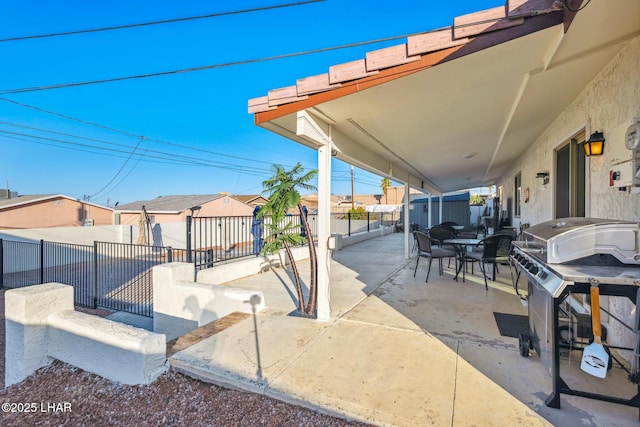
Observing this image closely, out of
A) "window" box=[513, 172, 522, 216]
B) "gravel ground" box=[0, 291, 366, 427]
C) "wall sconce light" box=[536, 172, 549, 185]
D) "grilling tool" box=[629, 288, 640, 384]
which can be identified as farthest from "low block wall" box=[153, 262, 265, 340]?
"window" box=[513, 172, 522, 216]

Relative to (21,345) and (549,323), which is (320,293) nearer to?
(549,323)

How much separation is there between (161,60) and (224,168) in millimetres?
24805

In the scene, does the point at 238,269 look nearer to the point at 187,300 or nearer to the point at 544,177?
the point at 187,300

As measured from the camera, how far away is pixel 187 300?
412 cm

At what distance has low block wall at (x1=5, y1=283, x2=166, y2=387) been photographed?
8.21 feet

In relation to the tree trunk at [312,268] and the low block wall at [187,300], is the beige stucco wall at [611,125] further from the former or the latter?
the low block wall at [187,300]

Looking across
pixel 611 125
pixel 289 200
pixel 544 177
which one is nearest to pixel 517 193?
pixel 544 177

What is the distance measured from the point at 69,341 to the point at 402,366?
314 cm

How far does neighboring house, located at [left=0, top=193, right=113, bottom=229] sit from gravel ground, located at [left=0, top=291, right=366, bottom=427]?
63.9ft

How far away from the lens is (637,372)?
5.78 ft

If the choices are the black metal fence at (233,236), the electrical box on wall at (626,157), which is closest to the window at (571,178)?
the electrical box on wall at (626,157)

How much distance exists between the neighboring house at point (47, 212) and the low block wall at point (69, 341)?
18.9 m

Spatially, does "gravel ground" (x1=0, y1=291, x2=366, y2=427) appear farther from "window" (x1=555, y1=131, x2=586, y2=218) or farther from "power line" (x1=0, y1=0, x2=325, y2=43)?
"power line" (x1=0, y1=0, x2=325, y2=43)

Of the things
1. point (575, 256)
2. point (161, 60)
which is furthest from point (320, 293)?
point (161, 60)
